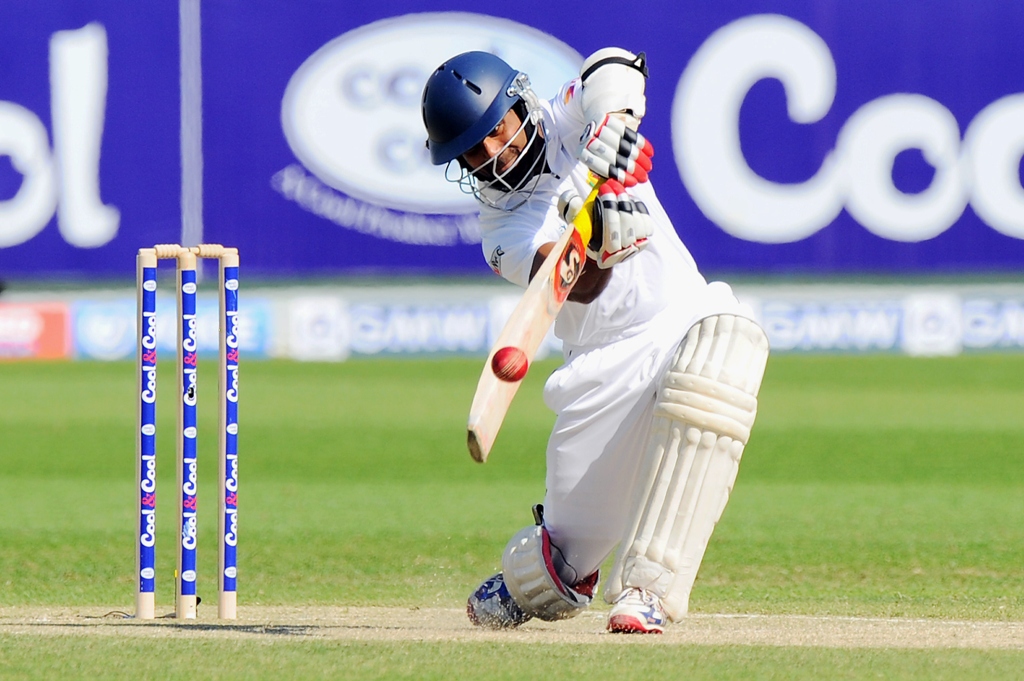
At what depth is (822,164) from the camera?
530 inches

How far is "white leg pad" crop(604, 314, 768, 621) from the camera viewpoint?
3.23 meters

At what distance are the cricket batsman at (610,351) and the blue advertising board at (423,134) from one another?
984 cm

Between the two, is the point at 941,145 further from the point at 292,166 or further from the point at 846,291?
the point at 292,166

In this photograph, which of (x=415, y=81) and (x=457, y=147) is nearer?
(x=457, y=147)

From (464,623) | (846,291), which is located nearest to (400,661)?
(464,623)

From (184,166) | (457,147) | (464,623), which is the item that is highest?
(184,166)

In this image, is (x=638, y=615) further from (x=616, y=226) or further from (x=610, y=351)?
(x=616, y=226)

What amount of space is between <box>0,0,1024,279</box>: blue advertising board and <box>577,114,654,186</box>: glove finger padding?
33.1 ft

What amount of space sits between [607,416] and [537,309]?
333mm

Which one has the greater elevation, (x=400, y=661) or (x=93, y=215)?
(x=93, y=215)

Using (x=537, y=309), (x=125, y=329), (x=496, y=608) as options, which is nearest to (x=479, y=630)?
(x=496, y=608)

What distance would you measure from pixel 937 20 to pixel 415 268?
4.82 meters

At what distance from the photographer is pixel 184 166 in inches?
524

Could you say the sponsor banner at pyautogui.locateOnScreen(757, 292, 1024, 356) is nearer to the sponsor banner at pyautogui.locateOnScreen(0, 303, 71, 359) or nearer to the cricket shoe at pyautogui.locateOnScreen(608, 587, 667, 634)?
the sponsor banner at pyautogui.locateOnScreen(0, 303, 71, 359)
